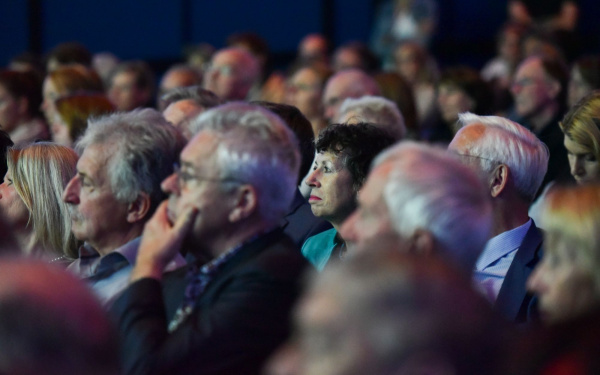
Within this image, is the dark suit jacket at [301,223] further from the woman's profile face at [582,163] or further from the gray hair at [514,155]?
the woman's profile face at [582,163]

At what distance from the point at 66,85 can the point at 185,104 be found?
1.89m

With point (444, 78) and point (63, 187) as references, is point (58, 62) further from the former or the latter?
point (63, 187)

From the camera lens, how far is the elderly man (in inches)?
259

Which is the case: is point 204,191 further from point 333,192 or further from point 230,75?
point 230,75

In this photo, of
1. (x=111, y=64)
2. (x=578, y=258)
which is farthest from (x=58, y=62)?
(x=578, y=258)

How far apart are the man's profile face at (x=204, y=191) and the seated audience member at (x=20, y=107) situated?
3.36m

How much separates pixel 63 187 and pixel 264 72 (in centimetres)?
477

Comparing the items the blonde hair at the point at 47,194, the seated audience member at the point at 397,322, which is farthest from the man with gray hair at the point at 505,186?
the seated audience member at the point at 397,322

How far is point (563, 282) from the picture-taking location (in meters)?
2.03

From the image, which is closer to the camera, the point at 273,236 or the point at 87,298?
the point at 87,298

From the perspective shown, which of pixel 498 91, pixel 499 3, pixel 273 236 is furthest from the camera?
pixel 499 3

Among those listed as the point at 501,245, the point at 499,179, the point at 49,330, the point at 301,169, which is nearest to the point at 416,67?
the point at 301,169

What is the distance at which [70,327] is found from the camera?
1.36m

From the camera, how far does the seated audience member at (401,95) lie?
5.70 meters
